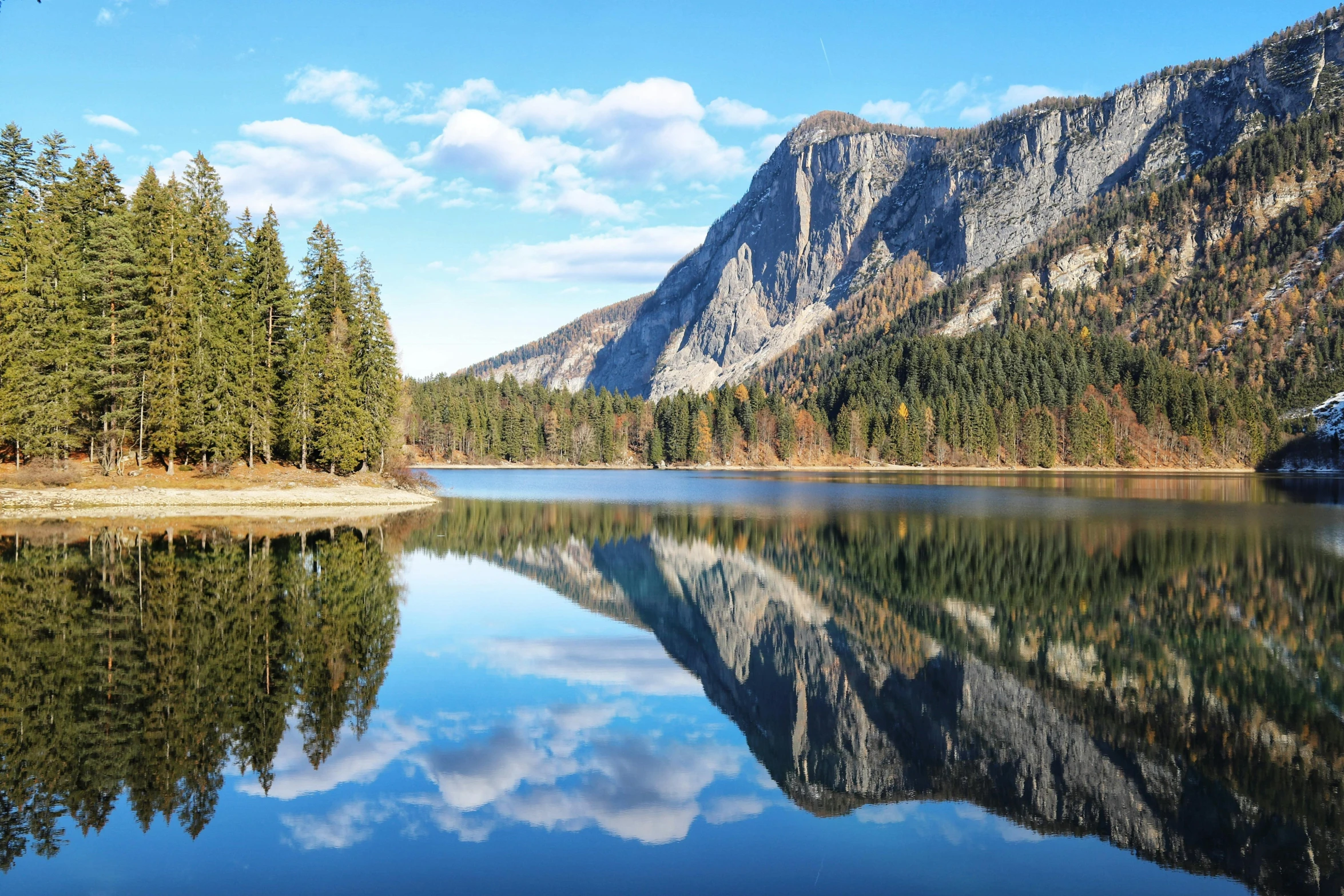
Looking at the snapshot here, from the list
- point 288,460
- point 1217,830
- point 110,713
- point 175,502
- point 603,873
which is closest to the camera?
point 603,873

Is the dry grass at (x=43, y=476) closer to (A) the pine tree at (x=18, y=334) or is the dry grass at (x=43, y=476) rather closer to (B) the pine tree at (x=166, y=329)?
(A) the pine tree at (x=18, y=334)

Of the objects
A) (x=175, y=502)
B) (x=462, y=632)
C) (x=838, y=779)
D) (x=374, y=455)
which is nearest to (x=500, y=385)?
(x=374, y=455)

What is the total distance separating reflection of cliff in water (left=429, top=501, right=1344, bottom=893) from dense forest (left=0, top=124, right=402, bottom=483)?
25576mm

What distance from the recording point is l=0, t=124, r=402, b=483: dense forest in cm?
4828

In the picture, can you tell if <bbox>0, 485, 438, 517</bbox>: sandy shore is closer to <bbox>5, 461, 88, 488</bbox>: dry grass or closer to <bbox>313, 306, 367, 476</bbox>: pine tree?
<bbox>5, 461, 88, 488</bbox>: dry grass

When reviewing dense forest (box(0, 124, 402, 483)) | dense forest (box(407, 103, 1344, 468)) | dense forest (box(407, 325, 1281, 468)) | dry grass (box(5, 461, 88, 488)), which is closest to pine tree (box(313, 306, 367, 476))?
dense forest (box(0, 124, 402, 483))

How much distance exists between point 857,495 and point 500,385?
115955 millimetres

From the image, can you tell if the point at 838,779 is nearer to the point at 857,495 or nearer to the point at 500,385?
the point at 857,495

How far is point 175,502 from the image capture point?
4925cm

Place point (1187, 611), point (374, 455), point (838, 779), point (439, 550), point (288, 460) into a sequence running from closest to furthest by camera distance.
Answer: point (838, 779)
point (1187, 611)
point (439, 550)
point (288, 460)
point (374, 455)

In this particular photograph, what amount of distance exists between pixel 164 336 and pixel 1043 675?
52.4m

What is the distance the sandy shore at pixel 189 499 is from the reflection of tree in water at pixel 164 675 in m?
20.3

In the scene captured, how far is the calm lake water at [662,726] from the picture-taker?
9906 mm

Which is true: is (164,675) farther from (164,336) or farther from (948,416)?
(948,416)
